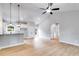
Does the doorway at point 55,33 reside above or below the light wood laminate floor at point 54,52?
above

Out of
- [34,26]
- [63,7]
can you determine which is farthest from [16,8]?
[63,7]

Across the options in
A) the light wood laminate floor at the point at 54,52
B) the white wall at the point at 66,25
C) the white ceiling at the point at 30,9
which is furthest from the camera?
the white wall at the point at 66,25

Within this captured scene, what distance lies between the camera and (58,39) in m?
3.65

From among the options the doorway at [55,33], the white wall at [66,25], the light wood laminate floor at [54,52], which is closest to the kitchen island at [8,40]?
the light wood laminate floor at [54,52]

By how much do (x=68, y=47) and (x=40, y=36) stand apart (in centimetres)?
108

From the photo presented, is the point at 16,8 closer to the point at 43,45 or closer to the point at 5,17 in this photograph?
the point at 5,17

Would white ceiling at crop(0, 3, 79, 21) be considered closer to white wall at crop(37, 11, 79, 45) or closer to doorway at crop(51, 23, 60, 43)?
white wall at crop(37, 11, 79, 45)

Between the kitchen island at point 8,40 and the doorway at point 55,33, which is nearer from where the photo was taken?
the doorway at point 55,33

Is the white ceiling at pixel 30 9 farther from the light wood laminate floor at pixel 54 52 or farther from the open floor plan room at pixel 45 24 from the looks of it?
the light wood laminate floor at pixel 54 52

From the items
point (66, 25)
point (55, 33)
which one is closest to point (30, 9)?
point (55, 33)

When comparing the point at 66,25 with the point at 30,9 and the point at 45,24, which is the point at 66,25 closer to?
the point at 45,24

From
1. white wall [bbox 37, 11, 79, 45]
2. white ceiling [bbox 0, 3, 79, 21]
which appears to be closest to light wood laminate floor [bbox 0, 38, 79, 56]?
white wall [bbox 37, 11, 79, 45]

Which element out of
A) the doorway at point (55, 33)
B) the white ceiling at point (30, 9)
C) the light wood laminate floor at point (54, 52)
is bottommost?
the light wood laminate floor at point (54, 52)

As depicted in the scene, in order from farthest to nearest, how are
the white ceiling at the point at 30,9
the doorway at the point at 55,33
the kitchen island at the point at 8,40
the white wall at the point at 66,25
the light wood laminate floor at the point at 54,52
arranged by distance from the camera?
the kitchen island at the point at 8,40, the doorway at the point at 55,33, the white wall at the point at 66,25, the light wood laminate floor at the point at 54,52, the white ceiling at the point at 30,9
